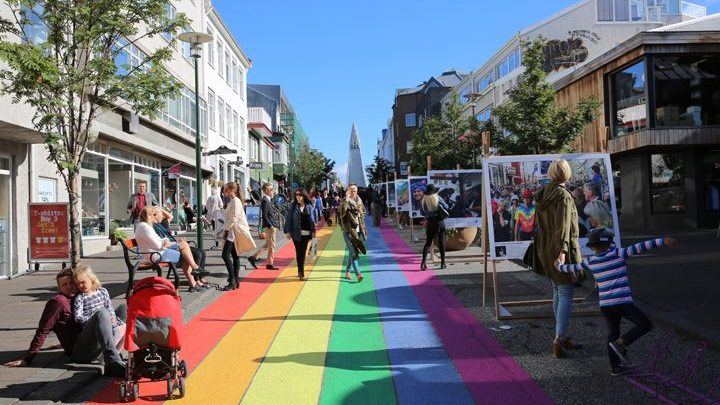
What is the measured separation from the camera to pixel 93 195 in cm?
1705

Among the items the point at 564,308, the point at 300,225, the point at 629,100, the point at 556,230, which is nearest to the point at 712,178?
the point at 629,100

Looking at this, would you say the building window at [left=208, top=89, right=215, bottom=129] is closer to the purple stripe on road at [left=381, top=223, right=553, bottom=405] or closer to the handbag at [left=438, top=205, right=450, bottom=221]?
the handbag at [left=438, top=205, right=450, bottom=221]

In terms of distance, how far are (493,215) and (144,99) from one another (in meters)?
4.75

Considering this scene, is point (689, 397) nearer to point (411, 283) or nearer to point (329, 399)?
point (329, 399)

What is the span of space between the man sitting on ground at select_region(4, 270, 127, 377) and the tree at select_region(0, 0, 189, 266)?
193cm

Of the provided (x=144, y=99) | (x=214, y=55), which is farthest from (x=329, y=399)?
(x=214, y=55)

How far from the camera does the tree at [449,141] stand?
28625 millimetres

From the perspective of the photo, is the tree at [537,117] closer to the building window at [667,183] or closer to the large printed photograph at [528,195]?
the large printed photograph at [528,195]

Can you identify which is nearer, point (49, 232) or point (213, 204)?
point (49, 232)

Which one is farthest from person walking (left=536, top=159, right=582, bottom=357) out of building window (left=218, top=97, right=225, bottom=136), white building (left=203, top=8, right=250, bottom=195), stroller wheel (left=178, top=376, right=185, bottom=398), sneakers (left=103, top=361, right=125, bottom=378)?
building window (left=218, top=97, right=225, bottom=136)

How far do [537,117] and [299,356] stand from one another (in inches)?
425

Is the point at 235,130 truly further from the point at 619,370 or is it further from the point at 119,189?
the point at 619,370

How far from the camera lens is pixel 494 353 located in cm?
585

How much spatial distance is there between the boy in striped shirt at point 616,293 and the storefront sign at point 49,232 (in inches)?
400
